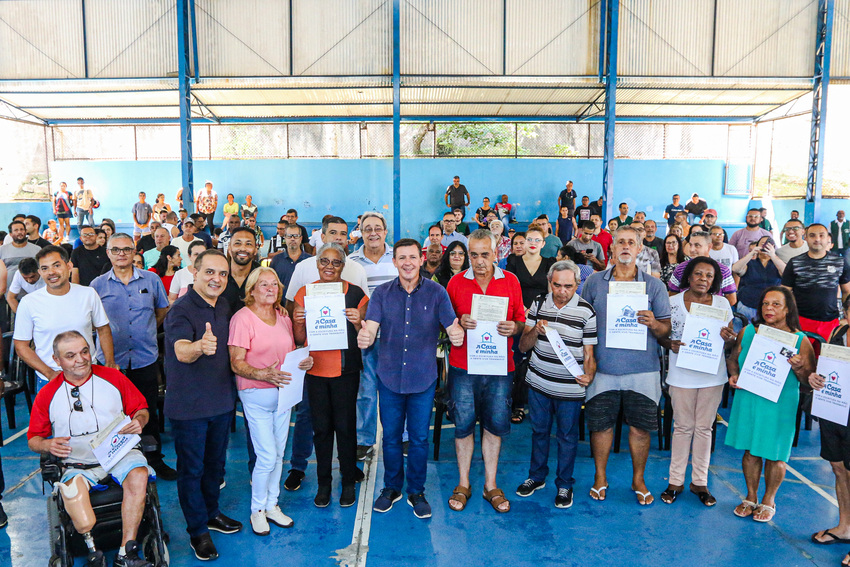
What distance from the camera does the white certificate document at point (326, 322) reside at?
12.6 feet

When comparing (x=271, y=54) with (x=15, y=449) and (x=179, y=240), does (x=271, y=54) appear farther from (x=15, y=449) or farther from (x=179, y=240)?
(x=15, y=449)

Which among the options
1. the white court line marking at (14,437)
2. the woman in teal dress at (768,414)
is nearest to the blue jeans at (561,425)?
the woman in teal dress at (768,414)

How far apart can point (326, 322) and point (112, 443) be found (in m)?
1.45

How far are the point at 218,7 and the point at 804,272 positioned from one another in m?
14.1

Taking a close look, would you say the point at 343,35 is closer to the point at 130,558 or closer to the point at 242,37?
the point at 242,37

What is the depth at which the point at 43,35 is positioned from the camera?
1429 cm

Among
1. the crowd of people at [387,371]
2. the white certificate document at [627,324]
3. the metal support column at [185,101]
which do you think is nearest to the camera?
the crowd of people at [387,371]

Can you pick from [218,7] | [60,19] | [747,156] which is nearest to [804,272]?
[218,7]

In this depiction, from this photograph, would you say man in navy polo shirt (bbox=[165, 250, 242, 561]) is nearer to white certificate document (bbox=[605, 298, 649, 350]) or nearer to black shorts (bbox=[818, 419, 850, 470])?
white certificate document (bbox=[605, 298, 649, 350])

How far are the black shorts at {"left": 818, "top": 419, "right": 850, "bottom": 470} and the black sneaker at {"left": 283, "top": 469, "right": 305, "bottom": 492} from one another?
3677mm

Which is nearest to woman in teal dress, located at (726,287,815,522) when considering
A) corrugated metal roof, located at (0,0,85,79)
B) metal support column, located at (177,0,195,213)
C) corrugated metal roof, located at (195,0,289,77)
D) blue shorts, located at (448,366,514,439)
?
blue shorts, located at (448,366,514,439)

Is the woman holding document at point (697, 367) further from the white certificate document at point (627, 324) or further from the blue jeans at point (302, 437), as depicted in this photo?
the blue jeans at point (302, 437)

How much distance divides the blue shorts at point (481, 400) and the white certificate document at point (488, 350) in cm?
16

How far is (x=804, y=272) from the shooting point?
5.66 meters
